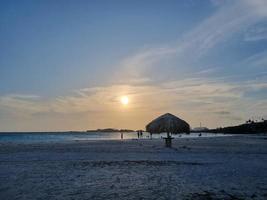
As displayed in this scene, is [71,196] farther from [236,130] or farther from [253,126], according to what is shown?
[236,130]

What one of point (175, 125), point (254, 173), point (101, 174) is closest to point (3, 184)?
point (101, 174)

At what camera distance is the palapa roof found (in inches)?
1693

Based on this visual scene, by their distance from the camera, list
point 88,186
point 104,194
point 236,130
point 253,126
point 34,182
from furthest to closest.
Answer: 1. point 236,130
2. point 253,126
3. point 34,182
4. point 88,186
5. point 104,194

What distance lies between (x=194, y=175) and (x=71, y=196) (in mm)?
7463

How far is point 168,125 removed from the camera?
43.0m

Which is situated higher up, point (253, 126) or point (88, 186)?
point (253, 126)

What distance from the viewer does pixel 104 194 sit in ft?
46.8

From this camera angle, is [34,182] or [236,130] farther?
[236,130]

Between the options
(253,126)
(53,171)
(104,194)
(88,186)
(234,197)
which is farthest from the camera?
(253,126)

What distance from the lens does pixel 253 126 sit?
524 ft

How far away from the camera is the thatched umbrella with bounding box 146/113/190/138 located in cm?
4300

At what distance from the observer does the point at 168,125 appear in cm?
4303

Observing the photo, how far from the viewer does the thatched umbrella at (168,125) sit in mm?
43000

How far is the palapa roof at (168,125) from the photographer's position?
141 ft
